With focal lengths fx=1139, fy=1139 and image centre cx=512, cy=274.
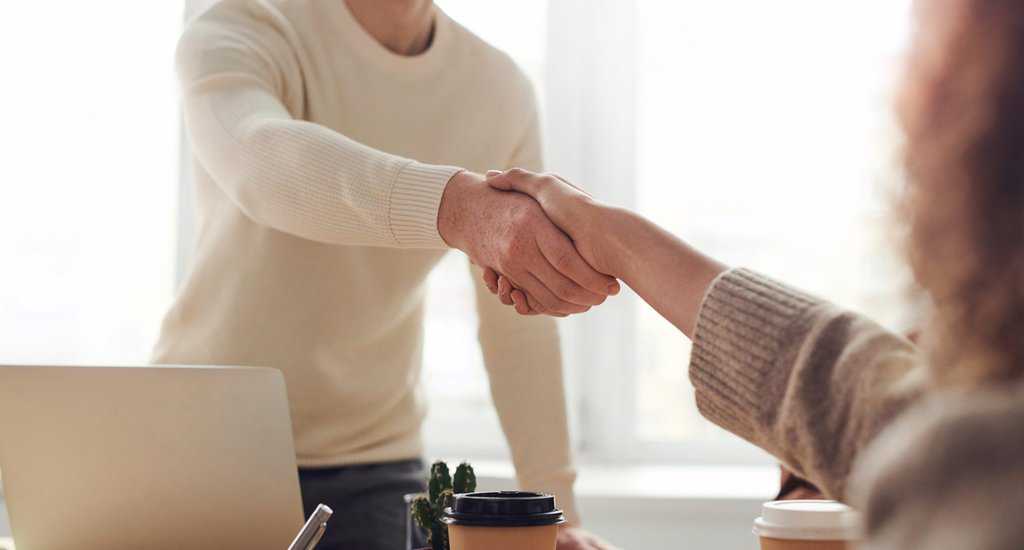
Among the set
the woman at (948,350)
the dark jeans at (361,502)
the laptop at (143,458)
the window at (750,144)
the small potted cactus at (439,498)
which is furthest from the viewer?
the window at (750,144)

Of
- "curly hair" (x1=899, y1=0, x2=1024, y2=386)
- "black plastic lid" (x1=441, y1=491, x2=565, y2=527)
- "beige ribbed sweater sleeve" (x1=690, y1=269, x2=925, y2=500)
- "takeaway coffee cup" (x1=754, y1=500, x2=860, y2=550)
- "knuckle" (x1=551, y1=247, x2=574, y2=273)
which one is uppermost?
"knuckle" (x1=551, y1=247, x2=574, y2=273)

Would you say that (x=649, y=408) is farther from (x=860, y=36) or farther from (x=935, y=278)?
(x=935, y=278)

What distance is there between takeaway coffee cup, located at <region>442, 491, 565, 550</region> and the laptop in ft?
1.14

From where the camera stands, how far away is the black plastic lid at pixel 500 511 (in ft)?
3.02

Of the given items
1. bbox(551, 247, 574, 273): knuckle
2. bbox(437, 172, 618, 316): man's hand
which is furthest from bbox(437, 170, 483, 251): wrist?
bbox(551, 247, 574, 273): knuckle

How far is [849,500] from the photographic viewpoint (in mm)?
730

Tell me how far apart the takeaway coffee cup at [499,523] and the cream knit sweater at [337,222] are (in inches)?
23.6

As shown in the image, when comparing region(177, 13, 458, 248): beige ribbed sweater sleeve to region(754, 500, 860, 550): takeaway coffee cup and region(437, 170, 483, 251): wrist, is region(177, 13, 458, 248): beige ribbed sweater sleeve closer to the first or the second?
region(437, 170, 483, 251): wrist

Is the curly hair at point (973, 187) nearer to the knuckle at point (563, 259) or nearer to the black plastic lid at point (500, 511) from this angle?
the black plastic lid at point (500, 511)

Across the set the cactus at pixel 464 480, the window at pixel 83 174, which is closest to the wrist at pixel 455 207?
the cactus at pixel 464 480

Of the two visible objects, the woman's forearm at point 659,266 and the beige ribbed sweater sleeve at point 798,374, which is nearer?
the beige ribbed sweater sleeve at point 798,374

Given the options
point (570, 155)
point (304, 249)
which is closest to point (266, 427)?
point (304, 249)

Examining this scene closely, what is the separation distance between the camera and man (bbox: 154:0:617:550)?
1.48 meters

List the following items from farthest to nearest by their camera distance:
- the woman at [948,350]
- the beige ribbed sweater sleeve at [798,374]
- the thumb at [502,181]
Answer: the thumb at [502,181], the beige ribbed sweater sleeve at [798,374], the woman at [948,350]
